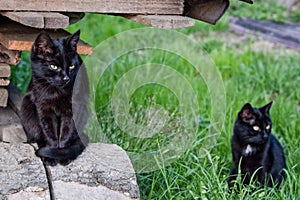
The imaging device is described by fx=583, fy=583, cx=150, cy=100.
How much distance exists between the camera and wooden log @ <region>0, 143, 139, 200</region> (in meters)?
2.49

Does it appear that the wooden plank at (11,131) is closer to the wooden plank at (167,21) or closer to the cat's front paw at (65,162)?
the cat's front paw at (65,162)

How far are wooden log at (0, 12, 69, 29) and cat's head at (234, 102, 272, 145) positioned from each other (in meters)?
1.42

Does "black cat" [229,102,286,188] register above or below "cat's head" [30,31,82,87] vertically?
below

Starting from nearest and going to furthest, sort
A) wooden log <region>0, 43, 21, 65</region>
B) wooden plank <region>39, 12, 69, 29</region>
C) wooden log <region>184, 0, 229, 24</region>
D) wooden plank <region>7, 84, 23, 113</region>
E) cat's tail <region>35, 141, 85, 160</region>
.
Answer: wooden plank <region>39, 12, 69, 29</region> → cat's tail <region>35, 141, 85, 160</region> → wooden log <region>0, 43, 21, 65</region> → wooden log <region>184, 0, 229, 24</region> → wooden plank <region>7, 84, 23, 113</region>

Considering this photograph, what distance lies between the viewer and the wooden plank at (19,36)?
9.28 feet

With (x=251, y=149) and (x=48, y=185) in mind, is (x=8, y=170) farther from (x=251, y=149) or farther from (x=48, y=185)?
(x=251, y=149)

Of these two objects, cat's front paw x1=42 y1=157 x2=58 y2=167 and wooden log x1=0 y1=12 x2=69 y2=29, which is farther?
cat's front paw x1=42 y1=157 x2=58 y2=167

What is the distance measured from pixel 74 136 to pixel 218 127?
143 cm

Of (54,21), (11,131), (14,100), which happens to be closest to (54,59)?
(54,21)

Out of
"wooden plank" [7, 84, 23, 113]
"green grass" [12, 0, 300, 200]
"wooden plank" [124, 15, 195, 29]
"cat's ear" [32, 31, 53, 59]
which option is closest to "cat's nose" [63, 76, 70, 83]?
"cat's ear" [32, 31, 53, 59]

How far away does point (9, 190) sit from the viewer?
8.04 ft

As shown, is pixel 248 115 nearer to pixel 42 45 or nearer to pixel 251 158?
pixel 251 158

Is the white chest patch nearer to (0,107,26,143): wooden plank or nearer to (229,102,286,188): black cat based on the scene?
(229,102,286,188): black cat

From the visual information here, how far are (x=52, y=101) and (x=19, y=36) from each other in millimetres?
369
